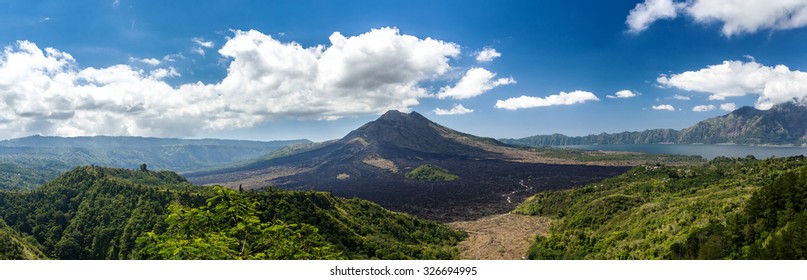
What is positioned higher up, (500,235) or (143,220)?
(143,220)

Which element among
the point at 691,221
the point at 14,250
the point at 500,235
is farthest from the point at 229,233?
the point at 500,235

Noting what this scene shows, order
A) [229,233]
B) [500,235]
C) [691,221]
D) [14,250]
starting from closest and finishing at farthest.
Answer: [229,233] < [691,221] < [14,250] < [500,235]

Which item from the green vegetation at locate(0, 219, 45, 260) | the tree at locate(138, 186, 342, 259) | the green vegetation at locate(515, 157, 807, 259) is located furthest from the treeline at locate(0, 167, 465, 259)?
the tree at locate(138, 186, 342, 259)

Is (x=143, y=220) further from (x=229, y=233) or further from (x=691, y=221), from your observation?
(x=691, y=221)

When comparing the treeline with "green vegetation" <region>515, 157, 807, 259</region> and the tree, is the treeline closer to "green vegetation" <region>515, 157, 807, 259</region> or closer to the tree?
"green vegetation" <region>515, 157, 807, 259</region>

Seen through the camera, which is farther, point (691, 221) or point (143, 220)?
point (143, 220)
